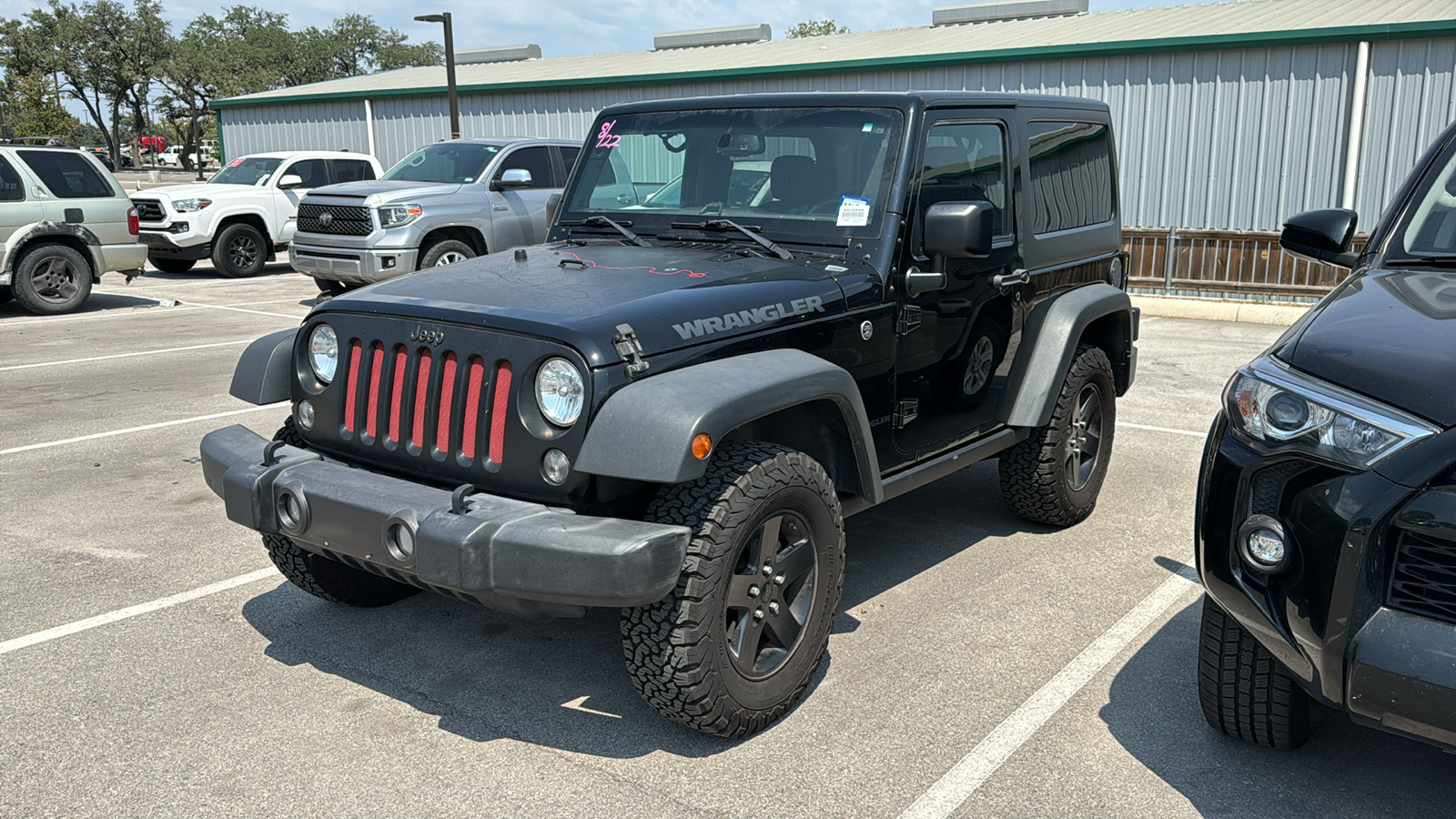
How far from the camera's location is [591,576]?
289cm

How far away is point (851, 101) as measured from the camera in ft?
14.2

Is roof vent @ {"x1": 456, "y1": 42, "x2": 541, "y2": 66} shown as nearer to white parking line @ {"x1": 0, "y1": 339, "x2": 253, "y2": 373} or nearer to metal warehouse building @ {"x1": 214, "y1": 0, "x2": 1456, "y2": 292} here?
metal warehouse building @ {"x1": 214, "y1": 0, "x2": 1456, "y2": 292}

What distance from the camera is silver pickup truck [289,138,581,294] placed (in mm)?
12180

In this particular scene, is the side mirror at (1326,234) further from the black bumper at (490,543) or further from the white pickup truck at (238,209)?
the white pickup truck at (238,209)

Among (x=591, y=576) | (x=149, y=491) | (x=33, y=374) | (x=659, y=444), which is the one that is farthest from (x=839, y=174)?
(x=33, y=374)

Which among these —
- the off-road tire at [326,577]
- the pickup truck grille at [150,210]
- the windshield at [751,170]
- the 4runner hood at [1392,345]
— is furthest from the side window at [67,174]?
the 4runner hood at [1392,345]

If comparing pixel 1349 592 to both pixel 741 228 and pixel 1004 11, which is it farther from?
pixel 1004 11

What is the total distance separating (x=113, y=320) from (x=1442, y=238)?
12528 millimetres

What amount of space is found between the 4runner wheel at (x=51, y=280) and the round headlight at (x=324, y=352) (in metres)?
10.7

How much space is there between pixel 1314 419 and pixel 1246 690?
0.89 meters

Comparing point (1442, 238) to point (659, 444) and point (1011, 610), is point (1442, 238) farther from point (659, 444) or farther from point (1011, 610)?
point (659, 444)

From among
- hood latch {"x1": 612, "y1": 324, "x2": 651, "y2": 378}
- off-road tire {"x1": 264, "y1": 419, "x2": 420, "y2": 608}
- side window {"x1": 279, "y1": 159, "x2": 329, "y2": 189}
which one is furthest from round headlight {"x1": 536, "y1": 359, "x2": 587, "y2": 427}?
side window {"x1": 279, "y1": 159, "x2": 329, "y2": 189}

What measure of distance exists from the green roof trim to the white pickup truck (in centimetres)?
590

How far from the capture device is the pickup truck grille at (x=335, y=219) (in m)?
12.3
